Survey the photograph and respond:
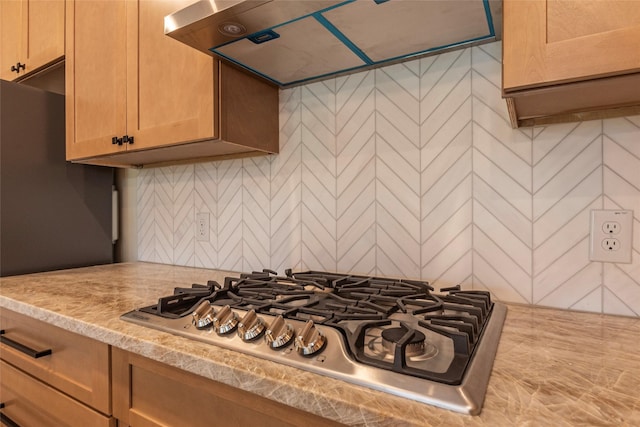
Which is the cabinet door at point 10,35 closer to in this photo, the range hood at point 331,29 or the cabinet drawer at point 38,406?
the range hood at point 331,29

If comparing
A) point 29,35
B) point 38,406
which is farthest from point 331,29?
point 29,35

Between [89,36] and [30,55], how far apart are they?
0.46 m

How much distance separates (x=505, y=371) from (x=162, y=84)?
47.6 inches

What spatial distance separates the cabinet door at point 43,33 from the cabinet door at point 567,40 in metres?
1.68

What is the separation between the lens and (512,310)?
2.90ft

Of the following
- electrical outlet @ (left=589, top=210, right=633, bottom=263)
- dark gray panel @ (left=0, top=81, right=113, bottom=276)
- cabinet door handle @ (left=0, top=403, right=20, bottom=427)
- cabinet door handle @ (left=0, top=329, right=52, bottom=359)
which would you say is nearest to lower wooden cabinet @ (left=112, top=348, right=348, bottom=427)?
cabinet door handle @ (left=0, top=329, right=52, bottom=359)

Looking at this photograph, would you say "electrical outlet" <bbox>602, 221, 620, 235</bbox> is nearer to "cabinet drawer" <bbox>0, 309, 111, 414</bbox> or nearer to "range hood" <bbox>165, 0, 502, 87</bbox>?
"range hood" <bbox>165, 0, 502, 87</bbox>

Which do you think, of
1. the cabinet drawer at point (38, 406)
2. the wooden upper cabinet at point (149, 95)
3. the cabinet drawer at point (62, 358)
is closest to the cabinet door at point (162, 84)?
the wooden upper cabinet at point (149, 95)

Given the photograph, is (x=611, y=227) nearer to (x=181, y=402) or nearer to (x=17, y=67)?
(x=181, y=402)

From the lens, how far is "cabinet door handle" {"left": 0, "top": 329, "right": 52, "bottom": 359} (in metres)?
0.94

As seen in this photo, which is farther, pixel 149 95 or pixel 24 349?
pixel 149 95

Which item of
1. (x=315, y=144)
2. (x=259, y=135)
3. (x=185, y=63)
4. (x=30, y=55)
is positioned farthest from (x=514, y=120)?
(x=30, y=55)

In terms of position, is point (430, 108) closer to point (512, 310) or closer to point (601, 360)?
point (512, 310)

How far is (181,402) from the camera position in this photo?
26.7 inches
